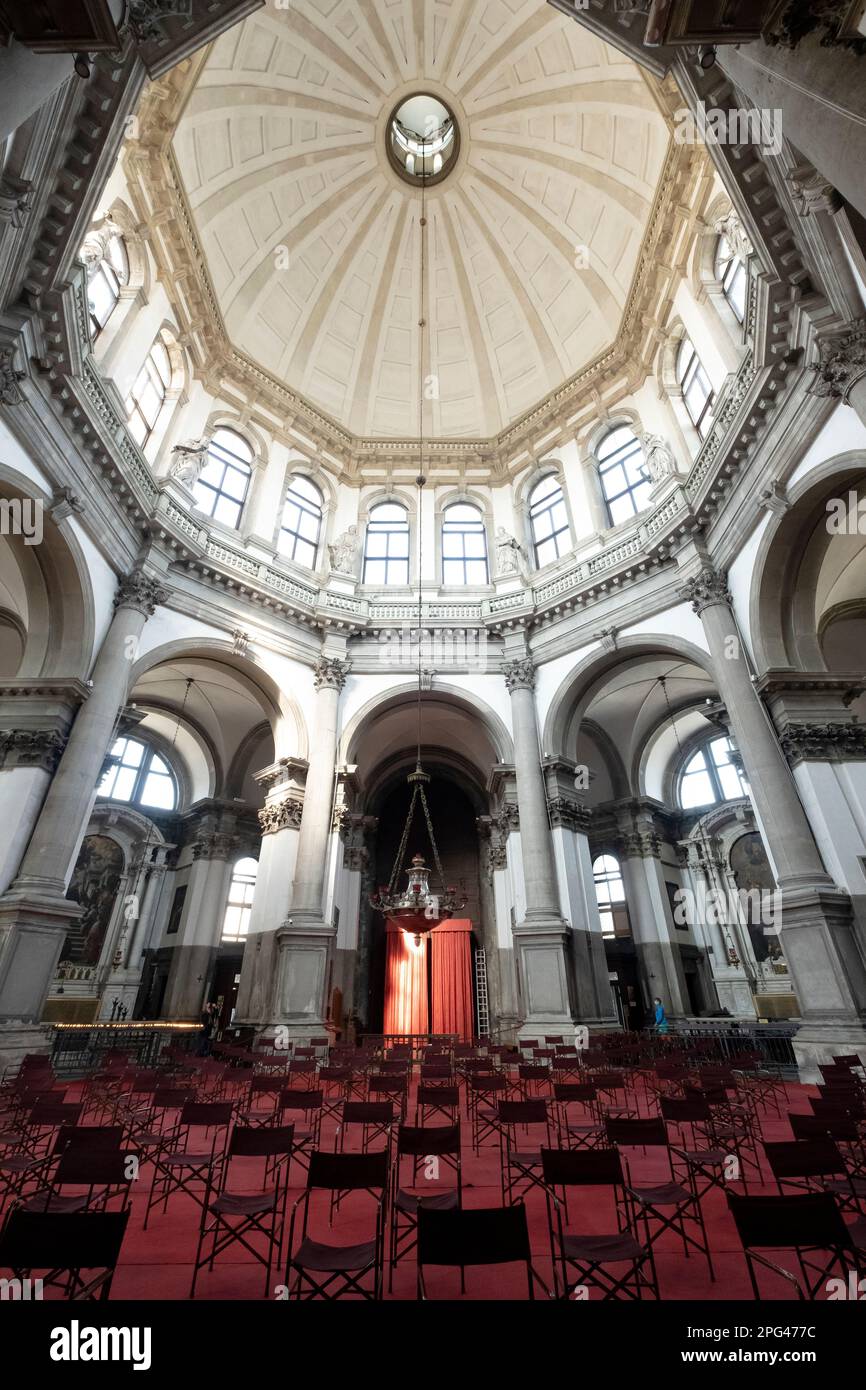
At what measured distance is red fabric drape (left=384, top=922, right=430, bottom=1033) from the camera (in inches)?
723

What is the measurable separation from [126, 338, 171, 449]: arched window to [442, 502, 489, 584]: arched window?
8414 mm

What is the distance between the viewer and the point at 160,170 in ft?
44.4

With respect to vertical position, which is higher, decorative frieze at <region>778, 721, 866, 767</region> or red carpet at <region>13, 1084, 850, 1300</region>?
decorative frieze at <region>778, 721, 866, 767</region>

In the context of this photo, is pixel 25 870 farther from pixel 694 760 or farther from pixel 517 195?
pixel 517 195

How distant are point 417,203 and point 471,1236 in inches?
1002

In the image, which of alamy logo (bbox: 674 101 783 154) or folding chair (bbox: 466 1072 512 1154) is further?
alamy logo (bbox: 674 101 783 154)

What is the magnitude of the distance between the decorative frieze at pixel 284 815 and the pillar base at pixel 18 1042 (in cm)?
577

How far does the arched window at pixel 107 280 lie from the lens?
40.0ft

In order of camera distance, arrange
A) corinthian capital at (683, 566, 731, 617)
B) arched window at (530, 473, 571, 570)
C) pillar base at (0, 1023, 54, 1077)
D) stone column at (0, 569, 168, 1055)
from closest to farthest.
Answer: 1. pillar base at (0, 1023, 54, 1077)
2. stone column at (0, 569, 168, 1055)
3. corinthian capital at (683, 566, 731, 617)
4. arched window at (530, 473, 571, 570)

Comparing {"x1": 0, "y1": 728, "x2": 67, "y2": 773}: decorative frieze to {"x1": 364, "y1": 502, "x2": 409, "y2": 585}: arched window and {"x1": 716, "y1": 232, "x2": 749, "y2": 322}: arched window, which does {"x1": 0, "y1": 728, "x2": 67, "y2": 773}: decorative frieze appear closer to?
{"x1": 364, "y1": 502, "x2": 409, "y2": 585}: arched window

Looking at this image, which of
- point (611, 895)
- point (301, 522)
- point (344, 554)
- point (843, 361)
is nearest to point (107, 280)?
point (301, 522)

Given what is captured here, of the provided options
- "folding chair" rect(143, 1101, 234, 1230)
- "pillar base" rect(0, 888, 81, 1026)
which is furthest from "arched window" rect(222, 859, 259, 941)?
"folding chair" rect(143, 1101, 234, 1230)

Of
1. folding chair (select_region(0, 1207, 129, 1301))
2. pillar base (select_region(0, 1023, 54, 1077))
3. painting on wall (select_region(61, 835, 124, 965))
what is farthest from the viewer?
painting on wall (select_region(61, 835, 124, 965))

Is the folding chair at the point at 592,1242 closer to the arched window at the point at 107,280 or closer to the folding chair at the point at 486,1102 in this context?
the folding chair at the point at 486,1102
